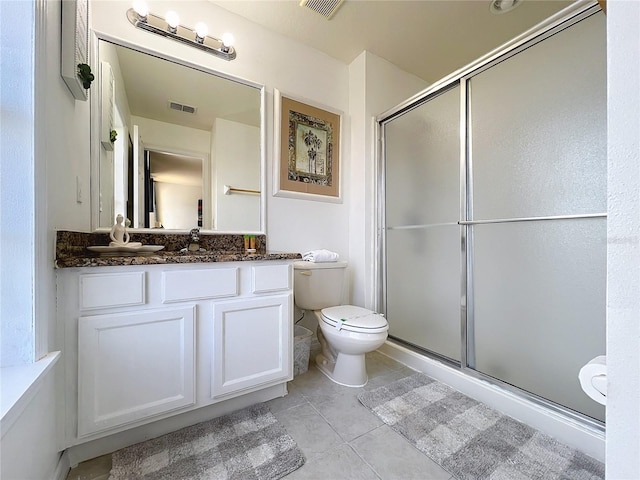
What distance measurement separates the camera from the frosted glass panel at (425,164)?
1.76 meters

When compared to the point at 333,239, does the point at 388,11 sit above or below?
above

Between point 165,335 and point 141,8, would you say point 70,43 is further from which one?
point 165,335

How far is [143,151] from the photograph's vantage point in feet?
5.23

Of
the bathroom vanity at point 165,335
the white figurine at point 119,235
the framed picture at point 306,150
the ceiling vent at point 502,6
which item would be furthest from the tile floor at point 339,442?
the ceiling vent at point 502,6

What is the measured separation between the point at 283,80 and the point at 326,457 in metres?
2.36

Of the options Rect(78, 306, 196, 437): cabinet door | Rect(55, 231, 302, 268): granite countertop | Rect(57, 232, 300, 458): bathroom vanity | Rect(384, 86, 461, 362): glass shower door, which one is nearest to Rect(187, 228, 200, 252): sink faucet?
Rect(55, 231, 302, 268): granite countertop

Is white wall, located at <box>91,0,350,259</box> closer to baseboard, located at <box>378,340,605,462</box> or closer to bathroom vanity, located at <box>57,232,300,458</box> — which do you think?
bathroom vanity, located at <box>57,232,300,458</box>

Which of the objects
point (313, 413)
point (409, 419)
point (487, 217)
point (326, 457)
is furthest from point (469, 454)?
point (487, 217)

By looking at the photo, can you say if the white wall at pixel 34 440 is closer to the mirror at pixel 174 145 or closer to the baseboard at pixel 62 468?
the baseboard at pixel 62 468

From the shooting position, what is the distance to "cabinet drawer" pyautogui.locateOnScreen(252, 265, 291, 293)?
136cm

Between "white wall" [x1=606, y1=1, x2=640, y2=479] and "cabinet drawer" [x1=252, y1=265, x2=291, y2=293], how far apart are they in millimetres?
1224

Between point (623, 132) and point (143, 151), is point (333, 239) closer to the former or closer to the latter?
point (143, 151)

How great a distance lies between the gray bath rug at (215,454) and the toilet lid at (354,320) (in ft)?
1.96

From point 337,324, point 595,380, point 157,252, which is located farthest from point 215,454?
point 595,380
